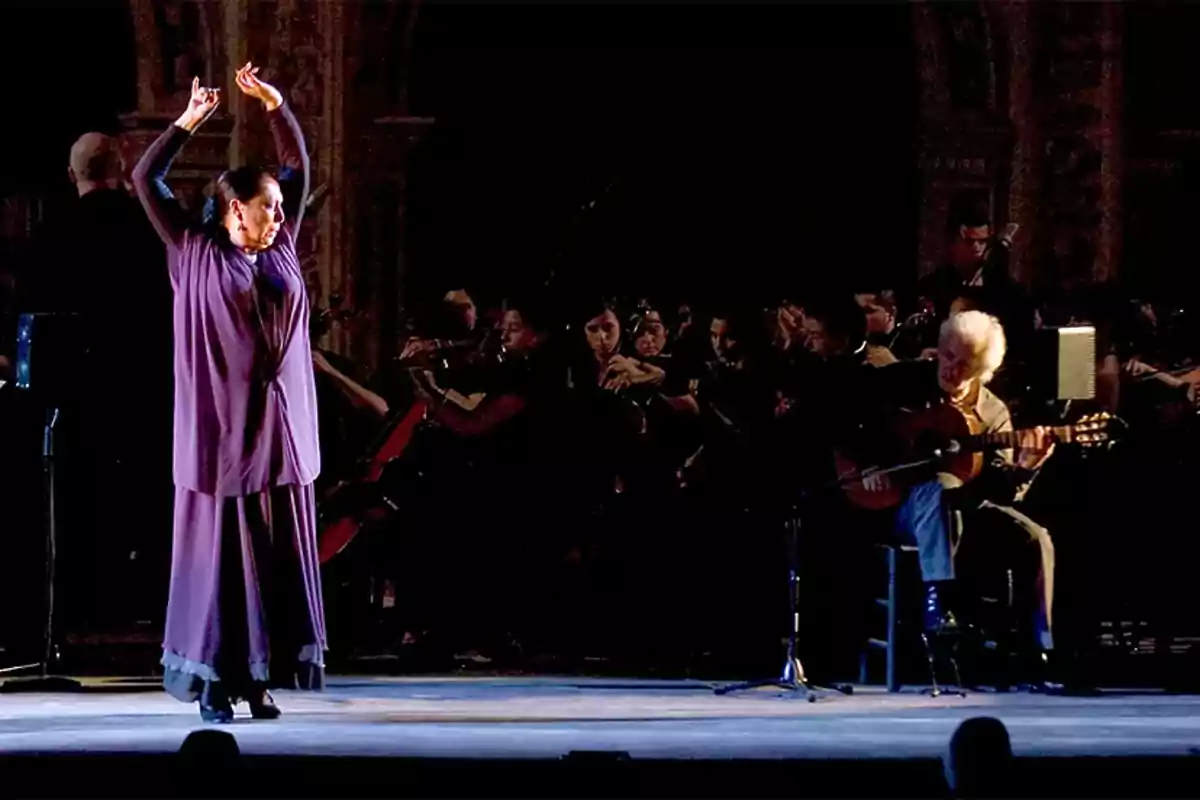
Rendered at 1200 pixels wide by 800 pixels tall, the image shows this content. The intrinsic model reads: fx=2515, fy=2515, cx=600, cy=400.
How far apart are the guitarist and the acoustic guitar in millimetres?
49

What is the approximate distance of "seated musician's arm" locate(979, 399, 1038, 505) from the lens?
885cm

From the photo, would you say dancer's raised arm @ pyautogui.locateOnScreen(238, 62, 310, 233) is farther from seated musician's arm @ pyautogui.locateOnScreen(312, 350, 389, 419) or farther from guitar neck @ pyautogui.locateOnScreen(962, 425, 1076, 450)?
guitar neck @ pyautogui.locateOnScreen(962, 425, 1076, 450)

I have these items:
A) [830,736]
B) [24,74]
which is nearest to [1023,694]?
[830,736]

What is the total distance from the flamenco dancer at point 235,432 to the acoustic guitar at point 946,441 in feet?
7.13

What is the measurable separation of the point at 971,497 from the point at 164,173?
126 inches

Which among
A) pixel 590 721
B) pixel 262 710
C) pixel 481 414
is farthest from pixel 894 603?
pixel 262 710

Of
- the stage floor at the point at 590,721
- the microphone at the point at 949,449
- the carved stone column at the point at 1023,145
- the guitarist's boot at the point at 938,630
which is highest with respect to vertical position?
the carved stone column at the point at 1023,145

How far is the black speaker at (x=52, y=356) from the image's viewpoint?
323 inches

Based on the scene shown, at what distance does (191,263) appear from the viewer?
7.22m

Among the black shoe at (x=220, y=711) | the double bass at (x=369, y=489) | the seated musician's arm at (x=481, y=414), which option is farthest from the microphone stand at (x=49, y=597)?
the seated musician's arm at (x=481, y=414)

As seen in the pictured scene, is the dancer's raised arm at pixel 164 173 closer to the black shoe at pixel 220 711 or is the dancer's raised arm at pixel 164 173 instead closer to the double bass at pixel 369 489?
the black shoe at pixel 220 711

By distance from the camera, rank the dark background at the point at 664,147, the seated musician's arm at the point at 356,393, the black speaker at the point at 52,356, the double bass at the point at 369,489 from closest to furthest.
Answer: the black speaker at the point at 52,356, the double bass at the point at 369,489, the seated musician's arm at the point at 356,393, the dark background at the point at 664,147

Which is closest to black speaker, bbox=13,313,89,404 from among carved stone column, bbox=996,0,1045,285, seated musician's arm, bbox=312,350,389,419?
seated musician's arm, bbox=312,350,389,419

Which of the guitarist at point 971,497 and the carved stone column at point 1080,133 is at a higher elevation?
the carved stone column at point 1080,133
